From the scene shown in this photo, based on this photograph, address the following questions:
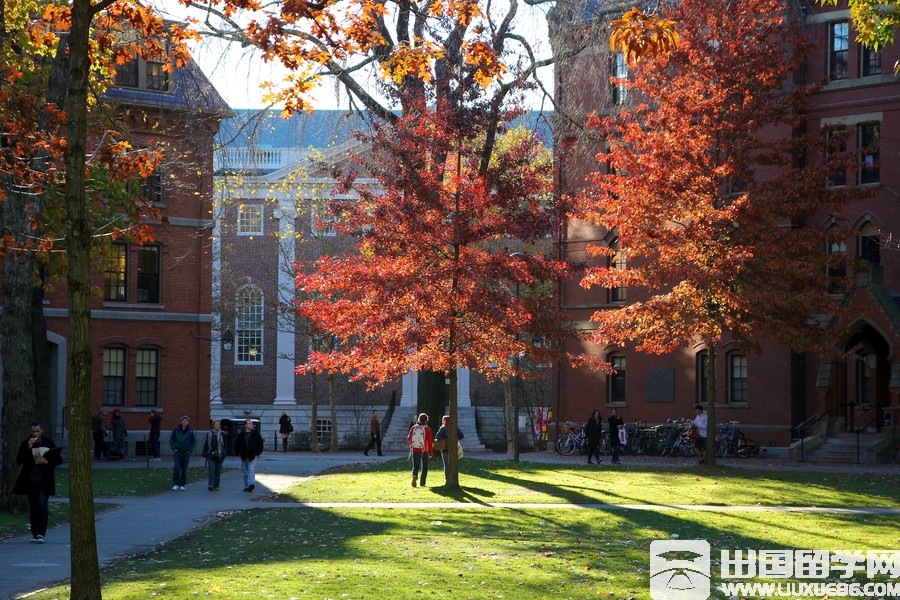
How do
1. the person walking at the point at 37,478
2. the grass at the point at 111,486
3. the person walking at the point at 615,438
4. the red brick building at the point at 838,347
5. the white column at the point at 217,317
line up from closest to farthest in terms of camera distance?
the person walking at the point at 37,478 < the grass at the point at 111,486 < the person walking at the point at 615,438 < the red brick building at the point at 838,347 < the white column at the point at 217,317

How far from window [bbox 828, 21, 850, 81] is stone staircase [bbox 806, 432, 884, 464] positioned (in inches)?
473

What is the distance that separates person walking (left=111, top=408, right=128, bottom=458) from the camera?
4038 cm

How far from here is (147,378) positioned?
42.6 meters

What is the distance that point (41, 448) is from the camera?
56.1ft

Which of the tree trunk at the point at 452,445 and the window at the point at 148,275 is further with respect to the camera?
the window at the point at 148,275

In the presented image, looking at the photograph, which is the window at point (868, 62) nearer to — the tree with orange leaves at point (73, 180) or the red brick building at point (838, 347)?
the red brick building at point (838, 347)

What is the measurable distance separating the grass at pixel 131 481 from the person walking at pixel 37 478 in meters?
4.94

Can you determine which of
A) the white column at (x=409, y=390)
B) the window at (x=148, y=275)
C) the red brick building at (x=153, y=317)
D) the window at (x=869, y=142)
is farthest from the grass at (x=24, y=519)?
the white column at (x=409, y=390)

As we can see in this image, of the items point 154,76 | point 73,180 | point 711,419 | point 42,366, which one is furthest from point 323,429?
point 73,180

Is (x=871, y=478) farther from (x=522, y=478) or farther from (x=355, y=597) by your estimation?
(x=355, y=597)

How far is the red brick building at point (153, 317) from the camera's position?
4131 centimetres

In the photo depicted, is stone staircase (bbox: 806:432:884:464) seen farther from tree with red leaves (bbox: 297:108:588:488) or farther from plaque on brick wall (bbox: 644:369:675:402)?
tree with red leaves (bbox: 297:108:588:488)

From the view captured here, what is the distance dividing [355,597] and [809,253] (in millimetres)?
21994

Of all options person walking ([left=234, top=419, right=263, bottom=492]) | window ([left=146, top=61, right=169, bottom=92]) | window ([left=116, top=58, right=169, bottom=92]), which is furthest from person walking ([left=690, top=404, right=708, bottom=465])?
window ([left=116, top=58, right=169, bottom=92])
